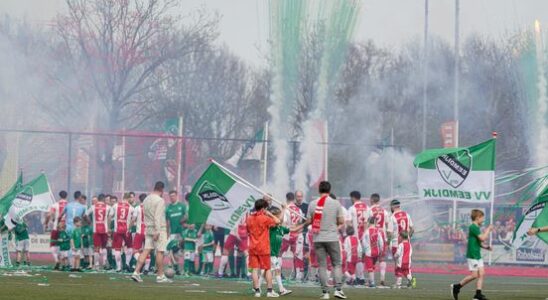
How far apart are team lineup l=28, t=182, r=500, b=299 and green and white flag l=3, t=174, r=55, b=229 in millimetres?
507

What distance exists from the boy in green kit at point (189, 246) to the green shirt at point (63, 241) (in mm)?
3440

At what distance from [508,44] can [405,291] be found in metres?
45.7

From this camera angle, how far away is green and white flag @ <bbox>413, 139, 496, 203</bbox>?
93.4 feet

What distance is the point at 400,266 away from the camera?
102 feet

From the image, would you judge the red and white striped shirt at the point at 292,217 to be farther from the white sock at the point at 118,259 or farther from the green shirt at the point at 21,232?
the green shirt at the point at 21,232

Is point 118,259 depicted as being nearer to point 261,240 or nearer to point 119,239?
point 119,239

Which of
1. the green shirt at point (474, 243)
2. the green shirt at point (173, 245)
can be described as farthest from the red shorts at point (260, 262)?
the green shirt at point (173, 245)

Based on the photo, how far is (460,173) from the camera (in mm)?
28609

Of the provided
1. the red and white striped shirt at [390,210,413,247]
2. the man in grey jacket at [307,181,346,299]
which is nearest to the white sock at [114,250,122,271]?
the red and white striped shirt at [390,210,413,247]

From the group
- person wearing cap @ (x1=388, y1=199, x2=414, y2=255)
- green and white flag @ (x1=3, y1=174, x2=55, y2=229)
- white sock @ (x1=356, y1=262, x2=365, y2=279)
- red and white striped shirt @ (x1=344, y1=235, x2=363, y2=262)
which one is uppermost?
green and white flag @ (x1=3, y1=174, x2=55, y2=229)

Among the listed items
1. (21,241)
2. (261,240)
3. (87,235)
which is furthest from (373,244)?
(21,241)

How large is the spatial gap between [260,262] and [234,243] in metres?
10.00

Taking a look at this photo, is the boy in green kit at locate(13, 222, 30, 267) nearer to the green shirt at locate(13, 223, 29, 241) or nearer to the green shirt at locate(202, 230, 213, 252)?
the green shirt at locate(13, 223, 29, 241)

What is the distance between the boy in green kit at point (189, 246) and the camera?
3616cm
